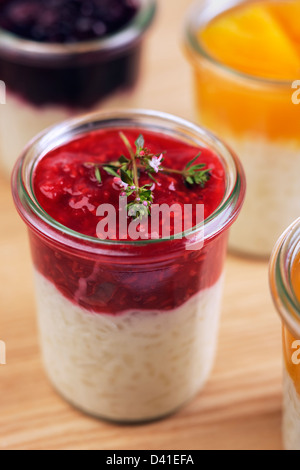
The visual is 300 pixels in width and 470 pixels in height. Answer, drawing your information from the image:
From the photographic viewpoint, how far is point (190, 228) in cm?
123

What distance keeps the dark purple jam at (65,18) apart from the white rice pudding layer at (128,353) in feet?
2.34

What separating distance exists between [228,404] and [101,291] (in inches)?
17.0

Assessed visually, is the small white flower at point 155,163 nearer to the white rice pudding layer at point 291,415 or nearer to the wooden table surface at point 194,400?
the white rice pudding layer at point 291,415

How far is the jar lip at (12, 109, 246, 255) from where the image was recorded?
1216 mm

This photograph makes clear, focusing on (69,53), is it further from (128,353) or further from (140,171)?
(128,353)

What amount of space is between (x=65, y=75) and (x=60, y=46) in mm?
72

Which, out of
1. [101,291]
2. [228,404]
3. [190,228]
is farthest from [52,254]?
[228,404]

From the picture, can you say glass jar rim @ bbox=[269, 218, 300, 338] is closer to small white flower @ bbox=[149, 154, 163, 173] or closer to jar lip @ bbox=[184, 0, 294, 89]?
small white flower @ bbox=[149, 154, 163, 173]

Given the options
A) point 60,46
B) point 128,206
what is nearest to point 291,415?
point 128,206

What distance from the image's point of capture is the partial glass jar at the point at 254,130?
1.62 m

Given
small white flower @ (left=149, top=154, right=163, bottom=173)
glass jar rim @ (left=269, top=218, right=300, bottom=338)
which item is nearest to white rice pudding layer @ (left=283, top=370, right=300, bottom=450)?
glass jar rim @ (left=269, top=218, right=300, bottom=338)

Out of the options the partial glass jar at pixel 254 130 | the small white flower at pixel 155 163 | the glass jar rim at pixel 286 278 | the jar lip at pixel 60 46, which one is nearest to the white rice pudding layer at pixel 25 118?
the jar lip at pixel 60 46

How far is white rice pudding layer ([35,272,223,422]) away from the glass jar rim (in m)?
0.19

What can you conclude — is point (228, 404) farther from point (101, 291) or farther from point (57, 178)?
point (57, 178)
